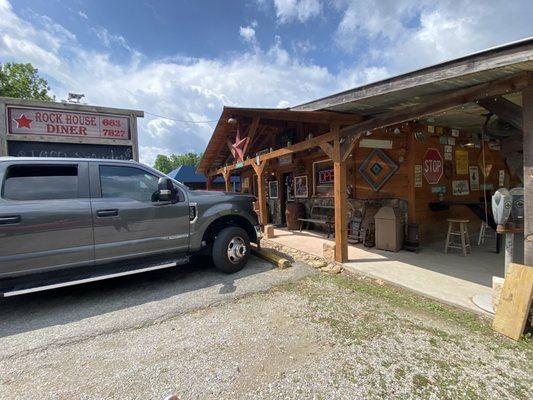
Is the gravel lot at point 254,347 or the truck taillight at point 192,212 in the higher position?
the truck taillight at point 192,212

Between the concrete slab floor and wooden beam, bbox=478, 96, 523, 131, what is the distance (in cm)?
224

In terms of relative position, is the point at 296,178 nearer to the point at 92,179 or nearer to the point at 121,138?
the point at 121,138

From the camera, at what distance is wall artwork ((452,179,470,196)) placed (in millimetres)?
7087

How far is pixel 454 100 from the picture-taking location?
138 inches

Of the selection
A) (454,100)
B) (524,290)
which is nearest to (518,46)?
(454,100)

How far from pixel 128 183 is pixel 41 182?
39.9 inches

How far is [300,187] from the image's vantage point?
939 cm

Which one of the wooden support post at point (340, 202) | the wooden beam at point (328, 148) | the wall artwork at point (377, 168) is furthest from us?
the wall artwork at point (377, 168)

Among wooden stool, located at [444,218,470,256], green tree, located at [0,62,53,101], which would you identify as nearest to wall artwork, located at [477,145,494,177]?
wooden stool, located at [444,218,470,256]

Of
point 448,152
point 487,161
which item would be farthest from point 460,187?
point 487,161

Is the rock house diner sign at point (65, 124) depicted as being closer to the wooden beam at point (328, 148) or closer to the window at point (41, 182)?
the window at point (41, 182)

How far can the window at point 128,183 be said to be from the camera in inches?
154

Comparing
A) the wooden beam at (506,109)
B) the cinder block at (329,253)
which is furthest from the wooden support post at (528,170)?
the cinder block at (329,253)

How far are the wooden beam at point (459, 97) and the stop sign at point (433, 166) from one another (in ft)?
9.04
